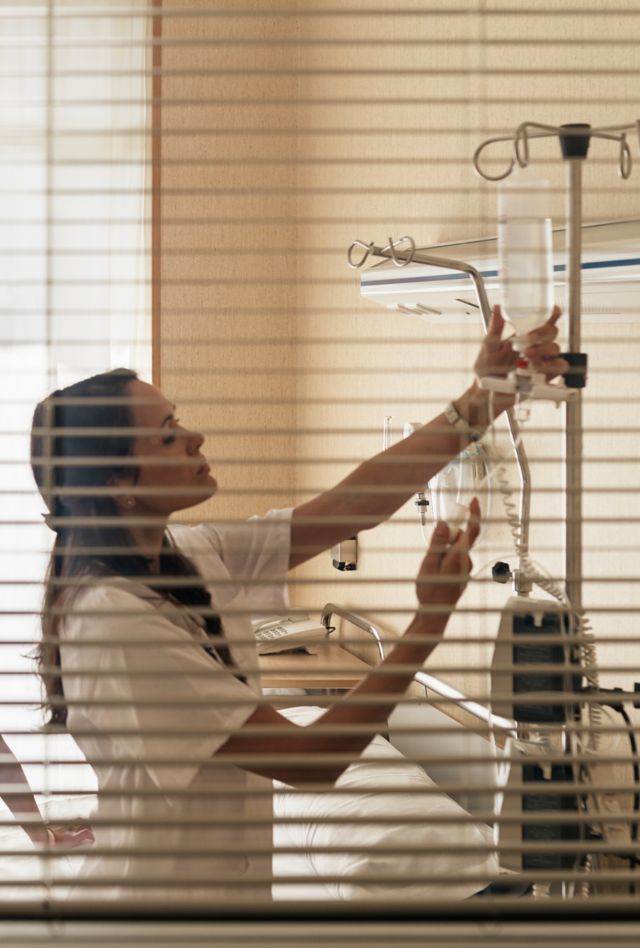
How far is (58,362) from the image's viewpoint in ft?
11.8

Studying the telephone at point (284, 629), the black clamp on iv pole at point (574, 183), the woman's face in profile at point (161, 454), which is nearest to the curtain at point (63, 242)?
the telephone at point (284, 629)

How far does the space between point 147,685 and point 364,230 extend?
2383 millimetres

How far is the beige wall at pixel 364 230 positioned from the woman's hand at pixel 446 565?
625mm

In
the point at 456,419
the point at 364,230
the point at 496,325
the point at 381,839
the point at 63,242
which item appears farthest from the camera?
the point at 63,242

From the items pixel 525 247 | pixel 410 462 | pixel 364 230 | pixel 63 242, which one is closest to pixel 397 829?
pixel 410 462

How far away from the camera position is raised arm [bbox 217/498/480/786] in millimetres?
1229

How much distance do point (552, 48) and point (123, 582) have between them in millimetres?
1457

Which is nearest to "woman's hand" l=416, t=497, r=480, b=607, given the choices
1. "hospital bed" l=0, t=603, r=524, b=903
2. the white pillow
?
"hospital bed" l=0, t=603, r=524, b=903

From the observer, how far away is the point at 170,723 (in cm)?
136

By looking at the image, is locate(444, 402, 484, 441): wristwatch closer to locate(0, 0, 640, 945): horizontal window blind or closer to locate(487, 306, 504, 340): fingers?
locate(0, 0, 640, 945): horizontal window blind

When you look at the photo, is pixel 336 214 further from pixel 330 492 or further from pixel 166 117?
pixel 330 492

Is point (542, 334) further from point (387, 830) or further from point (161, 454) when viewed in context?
point (387, 830)

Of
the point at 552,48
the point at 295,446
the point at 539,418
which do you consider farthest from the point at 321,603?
the point at 552,48

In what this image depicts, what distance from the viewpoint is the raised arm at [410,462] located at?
1.29m
